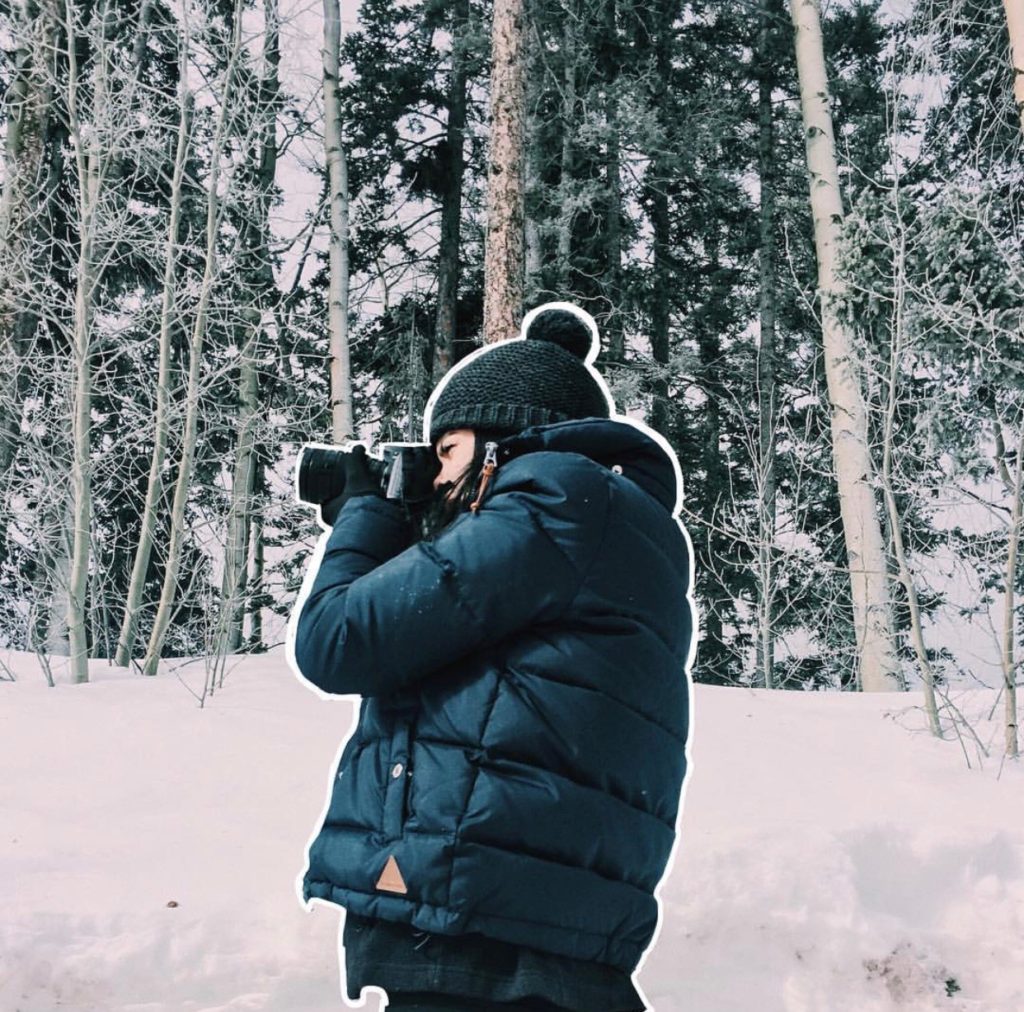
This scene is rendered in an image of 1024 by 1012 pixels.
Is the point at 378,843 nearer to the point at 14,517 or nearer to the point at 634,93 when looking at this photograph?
the point at 14,517

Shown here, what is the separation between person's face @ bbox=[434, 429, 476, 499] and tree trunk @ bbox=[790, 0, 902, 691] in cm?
682

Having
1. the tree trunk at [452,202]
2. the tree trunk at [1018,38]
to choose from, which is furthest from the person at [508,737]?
the tree trunk at [452,202]

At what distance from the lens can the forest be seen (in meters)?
7.20

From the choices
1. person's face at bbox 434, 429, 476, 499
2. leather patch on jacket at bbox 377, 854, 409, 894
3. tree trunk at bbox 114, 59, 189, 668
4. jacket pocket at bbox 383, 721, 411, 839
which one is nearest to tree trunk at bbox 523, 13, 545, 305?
tree trunk at bbox 114, 59, 189, 668

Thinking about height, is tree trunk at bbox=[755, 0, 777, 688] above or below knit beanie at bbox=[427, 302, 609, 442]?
above

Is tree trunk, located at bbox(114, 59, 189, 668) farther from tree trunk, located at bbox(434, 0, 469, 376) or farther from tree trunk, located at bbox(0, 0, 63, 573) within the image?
tree trunk, located at bbox(434, 0, 469, 376)

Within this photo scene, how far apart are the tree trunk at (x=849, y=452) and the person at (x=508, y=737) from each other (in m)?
6.93

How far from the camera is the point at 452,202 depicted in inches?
677

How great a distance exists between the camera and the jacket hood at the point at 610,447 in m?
1.64

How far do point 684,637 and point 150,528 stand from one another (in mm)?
7760

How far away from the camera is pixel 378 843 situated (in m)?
1.52

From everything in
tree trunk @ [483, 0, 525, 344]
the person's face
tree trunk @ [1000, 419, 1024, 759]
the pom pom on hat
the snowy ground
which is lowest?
the snowy ground

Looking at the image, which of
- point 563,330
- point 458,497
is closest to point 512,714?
point 458,497

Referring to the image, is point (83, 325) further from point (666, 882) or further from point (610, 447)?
point (610, 447)
